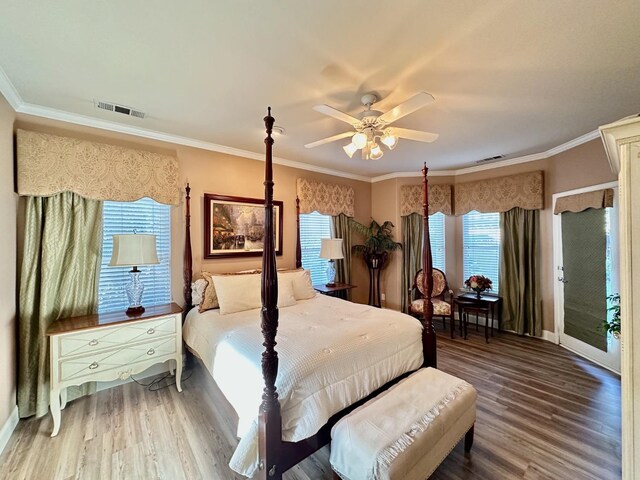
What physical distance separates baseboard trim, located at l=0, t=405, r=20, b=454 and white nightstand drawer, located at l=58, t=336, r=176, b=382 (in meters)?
0.43

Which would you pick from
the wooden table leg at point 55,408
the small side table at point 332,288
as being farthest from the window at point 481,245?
the wooden table leg at point 55,408

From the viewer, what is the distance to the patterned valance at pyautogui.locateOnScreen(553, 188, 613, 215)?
3041 mm

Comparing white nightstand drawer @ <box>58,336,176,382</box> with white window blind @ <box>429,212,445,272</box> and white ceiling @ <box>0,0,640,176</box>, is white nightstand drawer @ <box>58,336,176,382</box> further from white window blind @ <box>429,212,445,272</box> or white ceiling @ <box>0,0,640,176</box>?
white window blind @ <box>429,212,445,272</box>

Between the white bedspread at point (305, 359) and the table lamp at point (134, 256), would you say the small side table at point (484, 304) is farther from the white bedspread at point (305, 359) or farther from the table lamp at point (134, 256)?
the table lamp at point (134, 256)

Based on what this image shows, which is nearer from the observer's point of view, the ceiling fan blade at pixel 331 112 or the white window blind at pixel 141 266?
the ceiling fan blade at pixel 331 112

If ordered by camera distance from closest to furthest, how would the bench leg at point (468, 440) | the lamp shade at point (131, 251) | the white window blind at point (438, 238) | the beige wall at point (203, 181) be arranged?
the bench leg at point (468, 440) < the lamp shade at point (131, 251) < the beige wall at point (203, 181) < the white window blind at point (438, 238)

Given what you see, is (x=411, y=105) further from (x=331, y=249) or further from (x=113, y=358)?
(x=113, y=358)

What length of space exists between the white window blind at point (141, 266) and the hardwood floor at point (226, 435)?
2.98 feet

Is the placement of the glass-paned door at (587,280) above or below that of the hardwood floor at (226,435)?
above

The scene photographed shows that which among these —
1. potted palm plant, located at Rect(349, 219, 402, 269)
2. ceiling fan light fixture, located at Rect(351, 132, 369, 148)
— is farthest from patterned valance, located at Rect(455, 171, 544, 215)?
ceiling fan light fixture, located at Rect(351, 132, 369, 148)

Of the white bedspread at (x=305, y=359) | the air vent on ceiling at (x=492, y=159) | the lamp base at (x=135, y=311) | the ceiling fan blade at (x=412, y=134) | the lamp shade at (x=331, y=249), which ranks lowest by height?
the white bedspread at (x=305, y=359)

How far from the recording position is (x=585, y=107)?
8.11 ft

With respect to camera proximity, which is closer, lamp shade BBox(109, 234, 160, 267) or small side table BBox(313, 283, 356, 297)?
lamp shade BBox(109, 234, 160, 267)

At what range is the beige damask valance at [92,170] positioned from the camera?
2.32 m
